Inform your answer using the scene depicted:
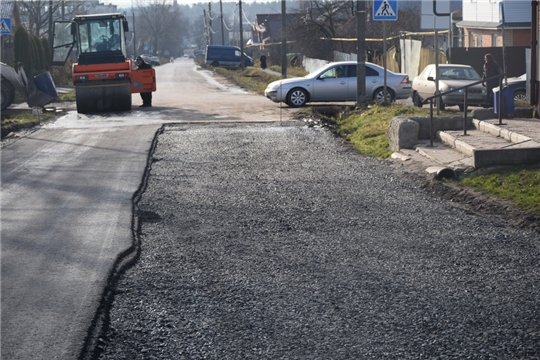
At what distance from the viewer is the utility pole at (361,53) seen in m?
21.6

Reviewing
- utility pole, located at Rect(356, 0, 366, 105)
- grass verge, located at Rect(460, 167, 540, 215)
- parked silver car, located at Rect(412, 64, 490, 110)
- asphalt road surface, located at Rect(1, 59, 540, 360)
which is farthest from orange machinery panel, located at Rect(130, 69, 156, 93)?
grass verge, located at Rect(460, 167, 540, 215)

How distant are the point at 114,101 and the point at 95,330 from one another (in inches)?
760

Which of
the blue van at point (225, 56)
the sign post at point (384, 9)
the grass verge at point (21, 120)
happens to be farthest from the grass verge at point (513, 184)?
the blue van at point (225, 56)

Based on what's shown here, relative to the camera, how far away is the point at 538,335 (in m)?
4.98

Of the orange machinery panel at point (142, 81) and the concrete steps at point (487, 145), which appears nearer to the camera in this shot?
the concrete steps at point (487, 145)

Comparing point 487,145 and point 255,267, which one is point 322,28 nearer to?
point 487,145

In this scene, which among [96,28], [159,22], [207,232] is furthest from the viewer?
[159,22]

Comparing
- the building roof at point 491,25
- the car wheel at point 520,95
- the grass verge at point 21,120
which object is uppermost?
the building roof at point 491,25

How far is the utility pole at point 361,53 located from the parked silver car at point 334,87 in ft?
6.06

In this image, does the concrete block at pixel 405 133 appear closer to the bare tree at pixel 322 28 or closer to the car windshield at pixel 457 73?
the car windshield at pixel 457 73

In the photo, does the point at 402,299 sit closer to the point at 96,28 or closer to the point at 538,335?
the point at 538,335

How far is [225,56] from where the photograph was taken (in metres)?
77.4

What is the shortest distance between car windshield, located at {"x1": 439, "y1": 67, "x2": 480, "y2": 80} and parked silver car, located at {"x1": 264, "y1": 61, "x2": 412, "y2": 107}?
1.54 meters

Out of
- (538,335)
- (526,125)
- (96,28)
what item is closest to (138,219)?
(538,335)
